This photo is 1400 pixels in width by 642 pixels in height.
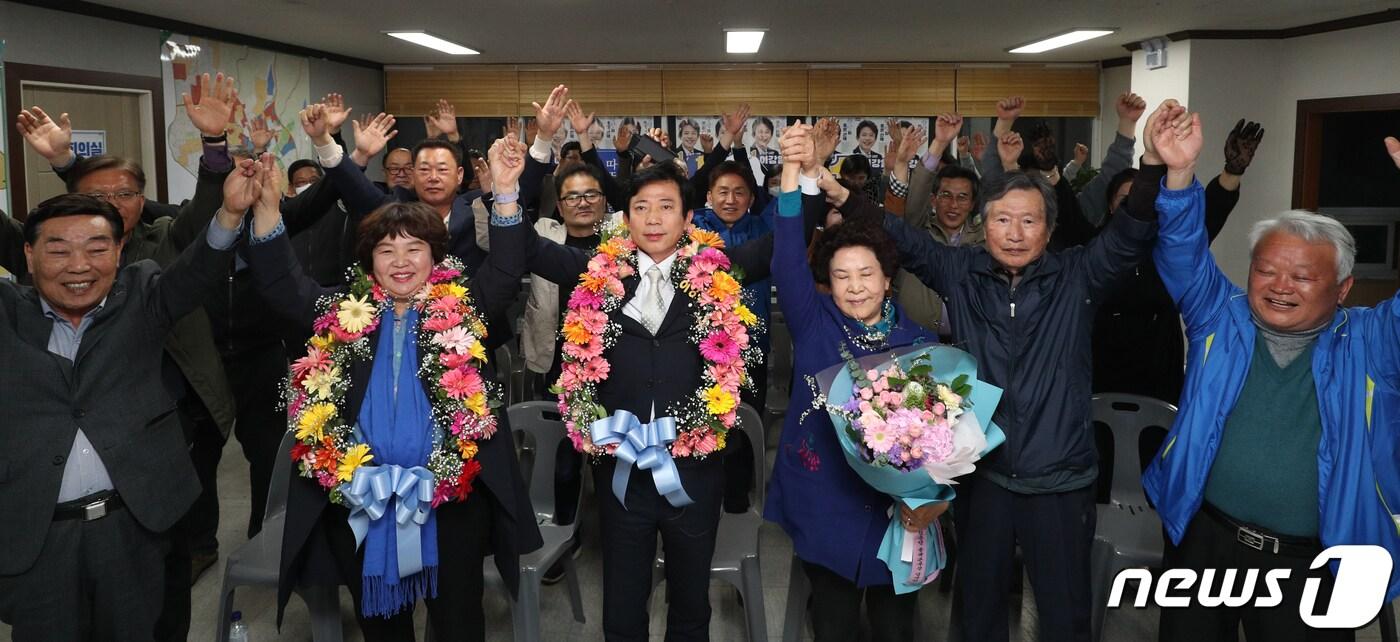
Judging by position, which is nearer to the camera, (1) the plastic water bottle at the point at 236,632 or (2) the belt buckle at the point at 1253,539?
(2) the belt buckle at the point at 1253,539

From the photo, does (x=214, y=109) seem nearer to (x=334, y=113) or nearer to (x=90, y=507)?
(x=334, y=113)

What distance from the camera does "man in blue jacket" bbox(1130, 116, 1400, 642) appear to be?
90.0 inches

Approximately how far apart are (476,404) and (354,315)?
16.0 inches

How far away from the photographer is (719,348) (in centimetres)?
267

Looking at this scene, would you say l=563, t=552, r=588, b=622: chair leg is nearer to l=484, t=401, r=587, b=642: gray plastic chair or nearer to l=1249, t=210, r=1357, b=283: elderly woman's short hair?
l=484, t=401, r=587, b=642: gray plastic chair

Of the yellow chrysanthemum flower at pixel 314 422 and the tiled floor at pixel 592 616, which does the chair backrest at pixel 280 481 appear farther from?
the yellow chrysanthemum flower at pixel 314 422

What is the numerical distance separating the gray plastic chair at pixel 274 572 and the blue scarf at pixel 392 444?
0.86ft

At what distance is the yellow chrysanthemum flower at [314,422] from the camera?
2.44m

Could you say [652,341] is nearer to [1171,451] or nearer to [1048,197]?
[1048,197]

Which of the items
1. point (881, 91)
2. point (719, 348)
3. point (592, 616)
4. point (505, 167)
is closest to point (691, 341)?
point (719, 348)

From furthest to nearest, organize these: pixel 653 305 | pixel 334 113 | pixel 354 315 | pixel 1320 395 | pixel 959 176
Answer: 1. pixel 959 176
2. pixel 334 113
3. pixel 653 305
4. pixel 354 315
5. pixel 1320 395

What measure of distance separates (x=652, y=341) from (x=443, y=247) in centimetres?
66

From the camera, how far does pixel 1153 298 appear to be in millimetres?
3801

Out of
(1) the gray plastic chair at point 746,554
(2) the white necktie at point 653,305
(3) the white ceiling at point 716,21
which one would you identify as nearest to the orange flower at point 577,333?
(2) the white necktie at point 653,305
